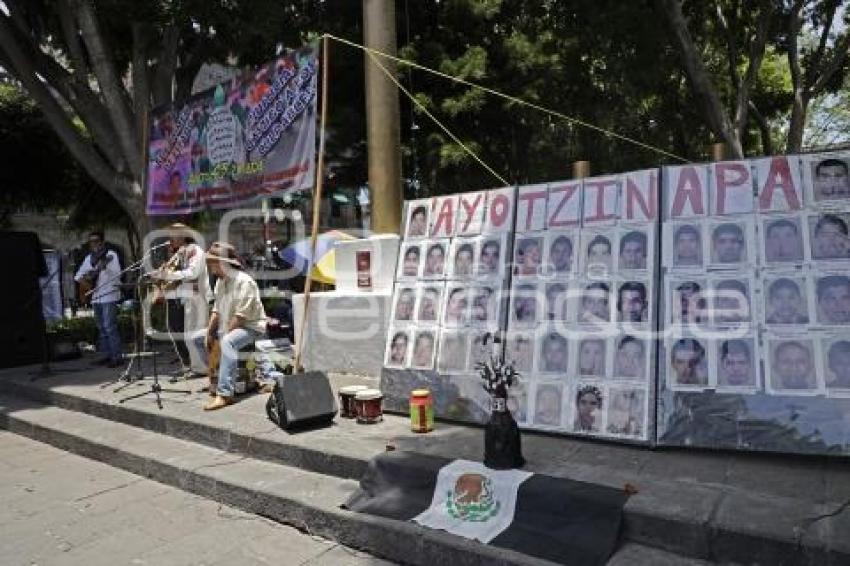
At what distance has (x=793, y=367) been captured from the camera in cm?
412

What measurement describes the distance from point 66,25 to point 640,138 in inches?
538

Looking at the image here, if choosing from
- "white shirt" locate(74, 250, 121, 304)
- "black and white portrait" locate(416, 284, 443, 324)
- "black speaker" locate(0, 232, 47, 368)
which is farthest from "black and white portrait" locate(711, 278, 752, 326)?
"black speaker" locate(0, 232, 47, 368)

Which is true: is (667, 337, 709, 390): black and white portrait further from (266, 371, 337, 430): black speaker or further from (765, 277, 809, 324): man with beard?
(266, 371, 337, 430): black speaker

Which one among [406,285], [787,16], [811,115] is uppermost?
[811,115]

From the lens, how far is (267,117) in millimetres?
6809

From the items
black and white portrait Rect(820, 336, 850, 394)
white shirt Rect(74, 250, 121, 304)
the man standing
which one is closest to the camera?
black and white portrait Rect(820, 336, 850, 394)

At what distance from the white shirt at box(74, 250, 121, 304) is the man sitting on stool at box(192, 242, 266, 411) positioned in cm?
278

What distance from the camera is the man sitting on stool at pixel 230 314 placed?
254 inches

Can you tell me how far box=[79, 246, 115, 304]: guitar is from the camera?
9.05m

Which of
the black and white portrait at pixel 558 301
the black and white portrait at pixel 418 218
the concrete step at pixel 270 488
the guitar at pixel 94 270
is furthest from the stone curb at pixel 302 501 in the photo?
the guitar at pixel 94 270

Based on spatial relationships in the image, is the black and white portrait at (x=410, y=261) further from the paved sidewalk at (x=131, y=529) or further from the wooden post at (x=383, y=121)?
the paved sidewalk at (x=131, y=529)

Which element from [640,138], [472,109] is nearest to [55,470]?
[472,109]

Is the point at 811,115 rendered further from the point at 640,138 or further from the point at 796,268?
the point at 796,268

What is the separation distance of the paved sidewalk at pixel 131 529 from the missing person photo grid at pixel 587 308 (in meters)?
1.74
